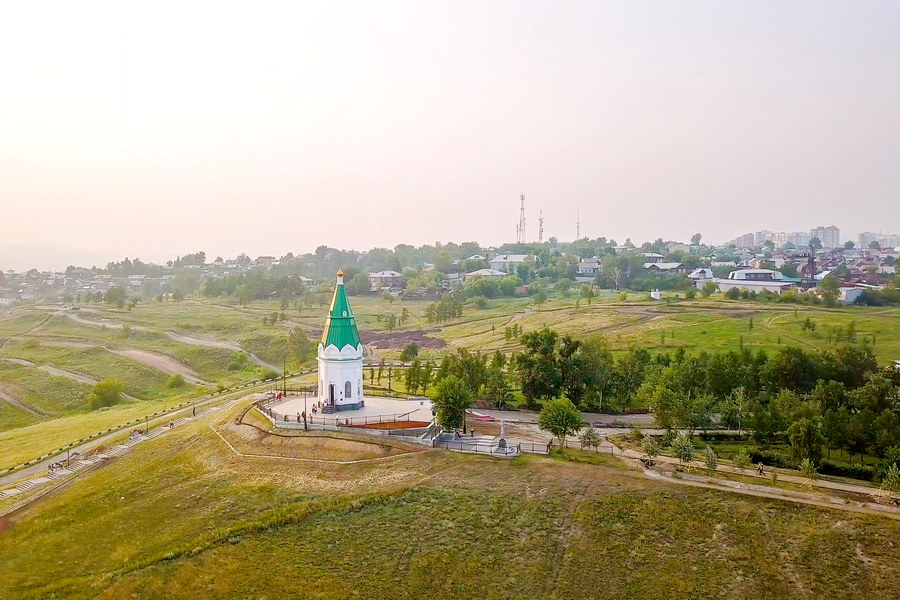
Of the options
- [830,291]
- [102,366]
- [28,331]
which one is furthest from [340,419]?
[28,331]

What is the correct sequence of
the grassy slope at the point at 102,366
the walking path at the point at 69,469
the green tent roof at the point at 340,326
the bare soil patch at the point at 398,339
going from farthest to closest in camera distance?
the bare soil patch at the point at 398,339
the grassy slope at the point at 102,366
the green tent roof at the point at 340,326
the walking path at the point at 69,469

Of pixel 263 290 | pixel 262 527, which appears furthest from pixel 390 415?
pixel 263 290

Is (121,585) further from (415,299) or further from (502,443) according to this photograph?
(415,299)

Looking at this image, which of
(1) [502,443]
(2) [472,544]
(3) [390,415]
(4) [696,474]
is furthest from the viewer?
(3) [390,415]

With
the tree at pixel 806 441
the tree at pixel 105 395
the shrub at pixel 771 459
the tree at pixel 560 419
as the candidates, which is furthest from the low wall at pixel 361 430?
the tree at pixel 105 395

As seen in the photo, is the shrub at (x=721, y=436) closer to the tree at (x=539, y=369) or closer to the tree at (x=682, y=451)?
the tree at (x=682, y=451)

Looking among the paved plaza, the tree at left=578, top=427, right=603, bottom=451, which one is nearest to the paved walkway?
the tree at left=578, top=427, right=603, bottom=451
